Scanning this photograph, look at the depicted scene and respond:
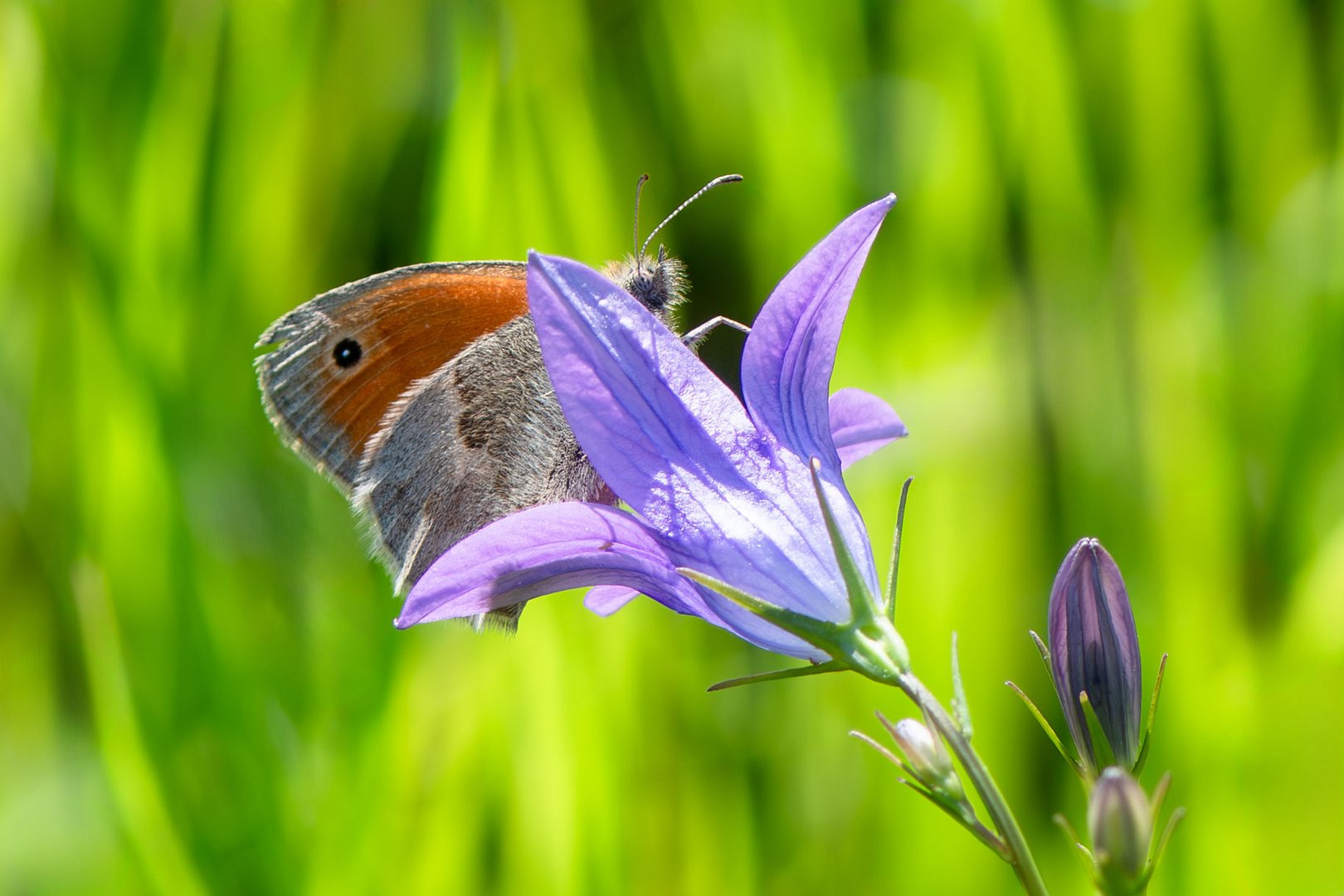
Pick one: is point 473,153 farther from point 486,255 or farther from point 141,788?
point 141,788

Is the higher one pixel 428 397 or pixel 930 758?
pixel 428 397

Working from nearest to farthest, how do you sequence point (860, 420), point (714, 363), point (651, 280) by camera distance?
point (860, 420) < point (651, 280) < point (714, 363)

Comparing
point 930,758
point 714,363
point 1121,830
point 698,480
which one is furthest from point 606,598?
point 714,363

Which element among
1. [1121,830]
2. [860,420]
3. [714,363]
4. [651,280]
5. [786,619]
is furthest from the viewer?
[714,363]

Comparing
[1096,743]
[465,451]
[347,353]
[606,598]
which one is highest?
[347,353]

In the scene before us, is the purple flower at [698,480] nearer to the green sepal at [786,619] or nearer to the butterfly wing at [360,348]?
the green sepal at [786,619]

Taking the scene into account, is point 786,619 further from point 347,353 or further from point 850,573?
point 347,353

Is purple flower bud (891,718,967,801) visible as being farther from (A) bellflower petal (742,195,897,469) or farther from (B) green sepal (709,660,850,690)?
(A) bellflower petal (742,195,897,469)
